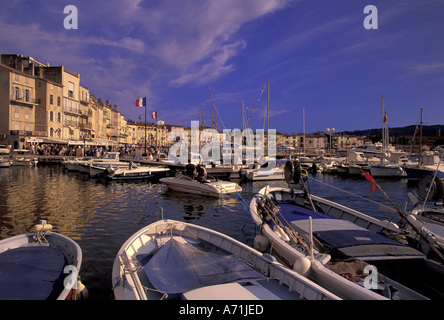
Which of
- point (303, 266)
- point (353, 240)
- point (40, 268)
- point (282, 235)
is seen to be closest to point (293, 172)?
point (282, 235)

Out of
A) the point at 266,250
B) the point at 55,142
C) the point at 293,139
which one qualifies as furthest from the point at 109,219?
the point at 293,139

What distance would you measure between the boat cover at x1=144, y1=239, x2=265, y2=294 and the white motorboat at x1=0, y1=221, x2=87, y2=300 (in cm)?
154

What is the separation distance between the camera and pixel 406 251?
6953 millimetres

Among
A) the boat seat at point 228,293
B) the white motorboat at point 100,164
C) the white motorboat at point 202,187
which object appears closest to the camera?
the boat seat at point 228,293

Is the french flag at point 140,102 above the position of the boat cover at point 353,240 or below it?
above

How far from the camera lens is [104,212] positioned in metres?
15.8

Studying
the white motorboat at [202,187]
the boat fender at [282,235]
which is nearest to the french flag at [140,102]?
the white motorboat at [202,187]

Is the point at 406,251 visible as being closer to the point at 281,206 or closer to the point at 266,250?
the point at 266,250

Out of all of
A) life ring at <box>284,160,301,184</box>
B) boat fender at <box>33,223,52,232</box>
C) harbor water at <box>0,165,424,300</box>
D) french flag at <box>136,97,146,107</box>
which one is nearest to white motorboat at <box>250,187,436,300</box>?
life ring at <box>284,160,301,184</box>

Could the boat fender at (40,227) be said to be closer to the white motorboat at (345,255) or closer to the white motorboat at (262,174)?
the white motorboat at (345,255)

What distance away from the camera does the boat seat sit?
15.1 feet

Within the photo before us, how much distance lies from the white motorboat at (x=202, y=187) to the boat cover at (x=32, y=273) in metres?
14.3

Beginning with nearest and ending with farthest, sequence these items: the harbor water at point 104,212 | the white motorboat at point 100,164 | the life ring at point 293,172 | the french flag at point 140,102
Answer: the harbor water at point 104,212 → the life ring at point 293,172 → the white motorboat at point 100,164 → the french flag at point 140,102

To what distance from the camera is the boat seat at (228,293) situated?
4613 mm
